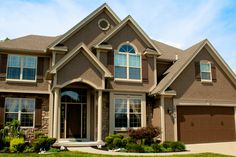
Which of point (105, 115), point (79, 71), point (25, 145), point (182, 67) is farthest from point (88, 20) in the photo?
point (25, 145)

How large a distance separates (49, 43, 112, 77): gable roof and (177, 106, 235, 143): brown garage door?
6.07 m

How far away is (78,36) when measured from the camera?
19891mm

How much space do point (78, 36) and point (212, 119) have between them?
11444 millimetres

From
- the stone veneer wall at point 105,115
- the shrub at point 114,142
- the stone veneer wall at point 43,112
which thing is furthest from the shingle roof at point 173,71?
the stone veneer wall at point 43,112

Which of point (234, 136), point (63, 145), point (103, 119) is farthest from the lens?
point (234, 136)

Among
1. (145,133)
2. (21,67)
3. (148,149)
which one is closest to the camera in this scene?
(148,149)

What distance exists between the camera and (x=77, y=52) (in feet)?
56.0

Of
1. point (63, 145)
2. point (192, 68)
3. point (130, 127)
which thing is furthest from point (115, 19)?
point (63, 145)

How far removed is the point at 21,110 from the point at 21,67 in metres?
2.88

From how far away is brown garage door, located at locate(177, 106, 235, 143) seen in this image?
1927 cm

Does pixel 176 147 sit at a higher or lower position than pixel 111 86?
lower

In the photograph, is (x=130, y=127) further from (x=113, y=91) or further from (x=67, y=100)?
(x=67, y=100)

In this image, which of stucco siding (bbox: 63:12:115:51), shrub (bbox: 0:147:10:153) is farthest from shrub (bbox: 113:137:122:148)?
stucco siding (bbox: 63:12:115:51)

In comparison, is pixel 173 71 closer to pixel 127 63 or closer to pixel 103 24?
pixel 127 63
